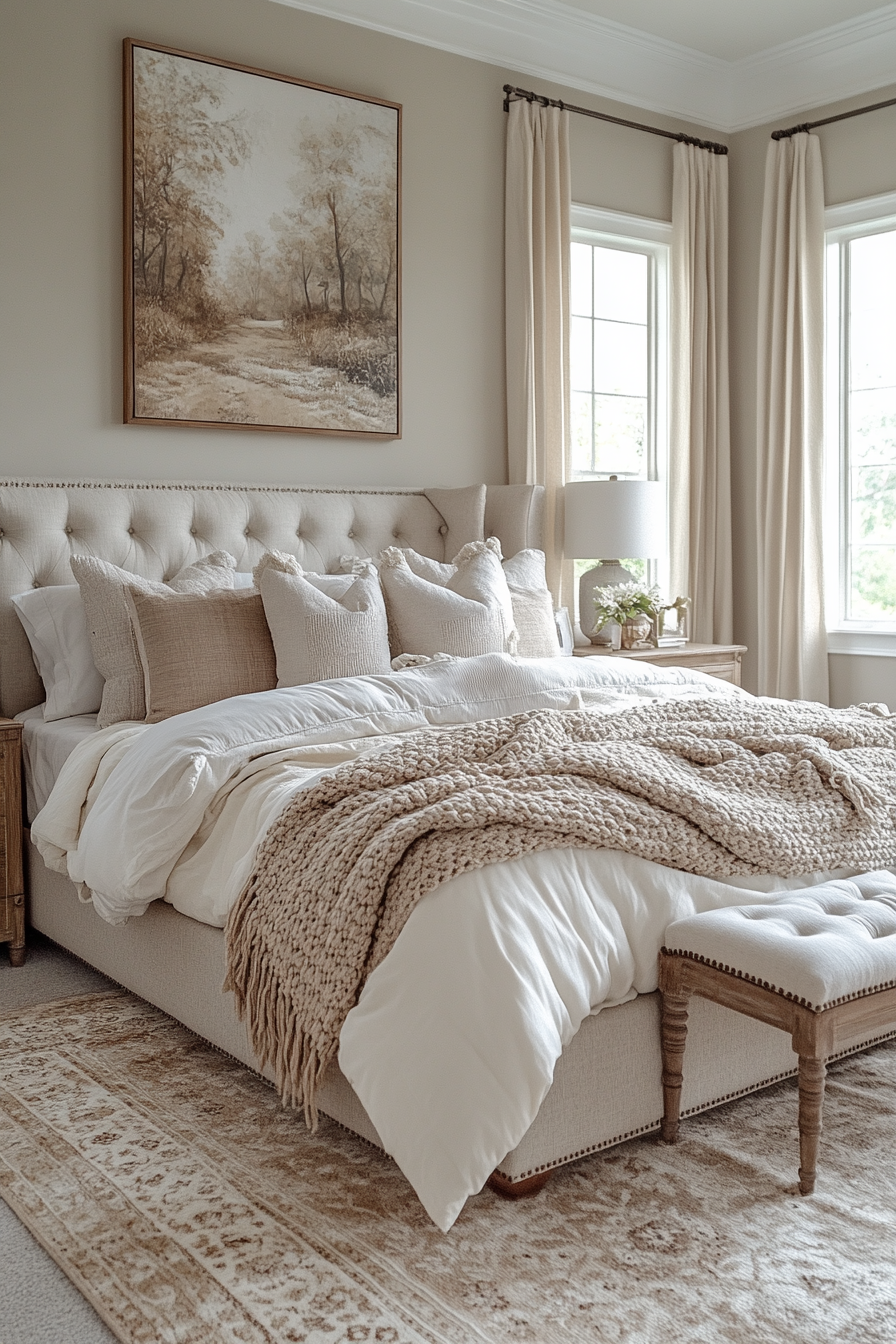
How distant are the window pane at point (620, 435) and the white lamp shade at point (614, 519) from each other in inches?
23.5

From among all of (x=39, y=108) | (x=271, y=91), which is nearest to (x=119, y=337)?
(x=39, y=108)

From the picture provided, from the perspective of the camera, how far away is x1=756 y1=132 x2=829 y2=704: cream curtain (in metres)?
5.14

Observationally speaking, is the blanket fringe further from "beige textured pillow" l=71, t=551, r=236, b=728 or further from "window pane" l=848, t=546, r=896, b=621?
"window pane" l=848, t=546, r=896, b=621

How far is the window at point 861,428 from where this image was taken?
5090 mm

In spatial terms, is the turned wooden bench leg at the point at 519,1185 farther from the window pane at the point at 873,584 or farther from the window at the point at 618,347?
the window pane at the point at 873,584

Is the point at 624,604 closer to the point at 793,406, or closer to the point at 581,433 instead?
the point at 581,433

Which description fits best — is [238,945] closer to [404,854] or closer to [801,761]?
[404,854]

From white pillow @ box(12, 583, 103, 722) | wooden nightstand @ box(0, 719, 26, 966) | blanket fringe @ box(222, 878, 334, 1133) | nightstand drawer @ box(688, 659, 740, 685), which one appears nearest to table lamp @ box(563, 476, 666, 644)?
nightstand drawer @ box(688, 659, 740, 685)

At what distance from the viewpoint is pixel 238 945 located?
2266 mm

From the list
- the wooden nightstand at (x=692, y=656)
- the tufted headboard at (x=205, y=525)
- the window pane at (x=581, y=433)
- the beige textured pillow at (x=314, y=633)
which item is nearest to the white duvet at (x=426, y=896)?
the beige textured pillow at (x=314, y=633)

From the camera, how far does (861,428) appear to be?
520 centimetres

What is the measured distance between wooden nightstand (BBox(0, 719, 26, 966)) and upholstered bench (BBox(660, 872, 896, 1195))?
194cm

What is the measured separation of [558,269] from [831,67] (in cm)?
147

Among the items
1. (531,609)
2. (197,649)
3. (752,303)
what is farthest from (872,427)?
(197,649)
